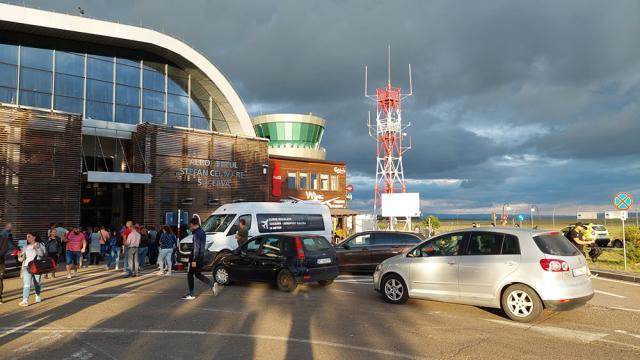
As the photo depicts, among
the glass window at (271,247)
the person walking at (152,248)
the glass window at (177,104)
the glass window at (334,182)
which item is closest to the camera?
the glass window at (271,247)

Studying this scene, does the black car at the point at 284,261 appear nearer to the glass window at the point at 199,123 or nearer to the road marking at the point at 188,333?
the road marking at the point at 188,333

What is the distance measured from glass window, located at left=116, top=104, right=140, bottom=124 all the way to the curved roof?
13.5 feet

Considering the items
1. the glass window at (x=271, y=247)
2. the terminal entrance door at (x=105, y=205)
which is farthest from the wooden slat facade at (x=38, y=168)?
the glass window at (x=271, y=247)

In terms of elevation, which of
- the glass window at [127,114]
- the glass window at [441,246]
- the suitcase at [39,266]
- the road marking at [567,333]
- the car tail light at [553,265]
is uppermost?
the glass window at [127,114]

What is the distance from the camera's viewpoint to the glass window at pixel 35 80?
1083 inches

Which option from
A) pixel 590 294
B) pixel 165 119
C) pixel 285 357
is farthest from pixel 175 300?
pixel 165 119

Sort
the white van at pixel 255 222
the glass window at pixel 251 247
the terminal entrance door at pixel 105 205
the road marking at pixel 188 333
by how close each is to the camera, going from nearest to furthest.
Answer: the road marking at pixel 188 333
the glass window at pixel 251 247
the white van at pixel 255 222
the terminal entrance door at pixel 105 205

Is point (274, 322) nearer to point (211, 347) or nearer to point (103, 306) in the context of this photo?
point (211, 347)

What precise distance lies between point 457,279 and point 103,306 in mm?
6872

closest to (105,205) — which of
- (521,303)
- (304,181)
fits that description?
(304,181)

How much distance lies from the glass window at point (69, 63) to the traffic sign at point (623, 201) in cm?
2831

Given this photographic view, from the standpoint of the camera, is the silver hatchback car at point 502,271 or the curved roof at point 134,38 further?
the curved roof at point 134,38

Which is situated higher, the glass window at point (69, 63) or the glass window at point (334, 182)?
the glass window at point (69, 63)

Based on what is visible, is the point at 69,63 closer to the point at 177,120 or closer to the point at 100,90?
the point at 100,90
